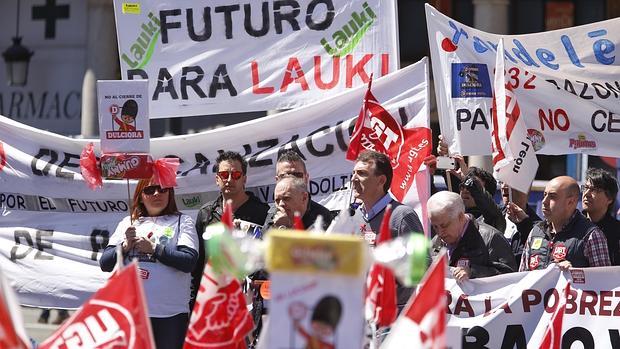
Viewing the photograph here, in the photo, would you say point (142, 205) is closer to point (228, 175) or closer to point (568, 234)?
point (228, 175)

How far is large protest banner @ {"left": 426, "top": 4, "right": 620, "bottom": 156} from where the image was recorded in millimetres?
8008

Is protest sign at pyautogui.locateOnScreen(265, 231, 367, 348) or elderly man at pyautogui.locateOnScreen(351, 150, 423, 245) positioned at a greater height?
elderly man at pyautogui.locateOnScreen(351, 150, 423, 245)

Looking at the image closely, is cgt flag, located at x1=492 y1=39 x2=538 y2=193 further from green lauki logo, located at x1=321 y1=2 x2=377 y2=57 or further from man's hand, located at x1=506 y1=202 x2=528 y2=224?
green lauki logo, located at x1=321 y1=2 x2=377 y2=57

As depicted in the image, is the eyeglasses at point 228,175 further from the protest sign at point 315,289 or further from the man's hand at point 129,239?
the protest sign at point 315,289

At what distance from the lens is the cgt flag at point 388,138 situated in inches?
300

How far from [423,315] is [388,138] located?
3.13 meters

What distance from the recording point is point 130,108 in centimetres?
725

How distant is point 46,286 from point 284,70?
6.30ft

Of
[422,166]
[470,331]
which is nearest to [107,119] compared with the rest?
[422,166]

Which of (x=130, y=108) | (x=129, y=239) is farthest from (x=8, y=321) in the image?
(x=130, y=108)

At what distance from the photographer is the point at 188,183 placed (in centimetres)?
818

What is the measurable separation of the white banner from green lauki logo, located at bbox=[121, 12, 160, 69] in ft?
8.41

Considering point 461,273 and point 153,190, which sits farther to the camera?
point 153,190

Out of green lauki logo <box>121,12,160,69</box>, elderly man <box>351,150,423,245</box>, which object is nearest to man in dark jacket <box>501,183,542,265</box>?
elderly man <box>351,150,423,245</box>
